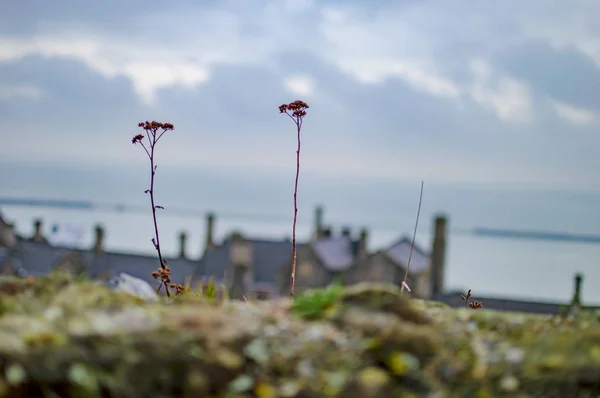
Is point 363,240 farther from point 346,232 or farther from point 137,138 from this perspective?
point 137,138

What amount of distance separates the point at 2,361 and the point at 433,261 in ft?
190

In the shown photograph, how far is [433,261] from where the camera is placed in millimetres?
59625

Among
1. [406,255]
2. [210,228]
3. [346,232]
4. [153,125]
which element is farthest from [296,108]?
[210,228]

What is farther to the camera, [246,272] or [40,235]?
Answer: [40,235]

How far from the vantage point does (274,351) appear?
10.3ft

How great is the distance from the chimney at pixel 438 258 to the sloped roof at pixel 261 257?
503 inches

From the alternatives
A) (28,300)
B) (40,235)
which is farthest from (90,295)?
(40,235)

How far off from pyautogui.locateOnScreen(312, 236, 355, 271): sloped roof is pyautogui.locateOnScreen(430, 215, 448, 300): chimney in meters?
6.64

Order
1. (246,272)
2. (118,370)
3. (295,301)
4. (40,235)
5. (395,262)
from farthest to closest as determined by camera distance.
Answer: (40,235) < (246,272) < (395,262) < (295,301) < (118,370)

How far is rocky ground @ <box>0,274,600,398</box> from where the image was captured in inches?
114

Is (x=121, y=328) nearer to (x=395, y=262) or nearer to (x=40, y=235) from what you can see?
(x=395, y=262)

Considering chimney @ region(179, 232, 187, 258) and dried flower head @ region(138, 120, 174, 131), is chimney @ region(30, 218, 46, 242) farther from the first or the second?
dried flower head @ region(138, 120, 174, 131)

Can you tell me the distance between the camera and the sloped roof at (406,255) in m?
56.6

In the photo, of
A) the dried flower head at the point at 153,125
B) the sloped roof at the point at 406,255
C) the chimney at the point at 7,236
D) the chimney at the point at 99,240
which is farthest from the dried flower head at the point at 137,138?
the chimney at the point at 7,236
